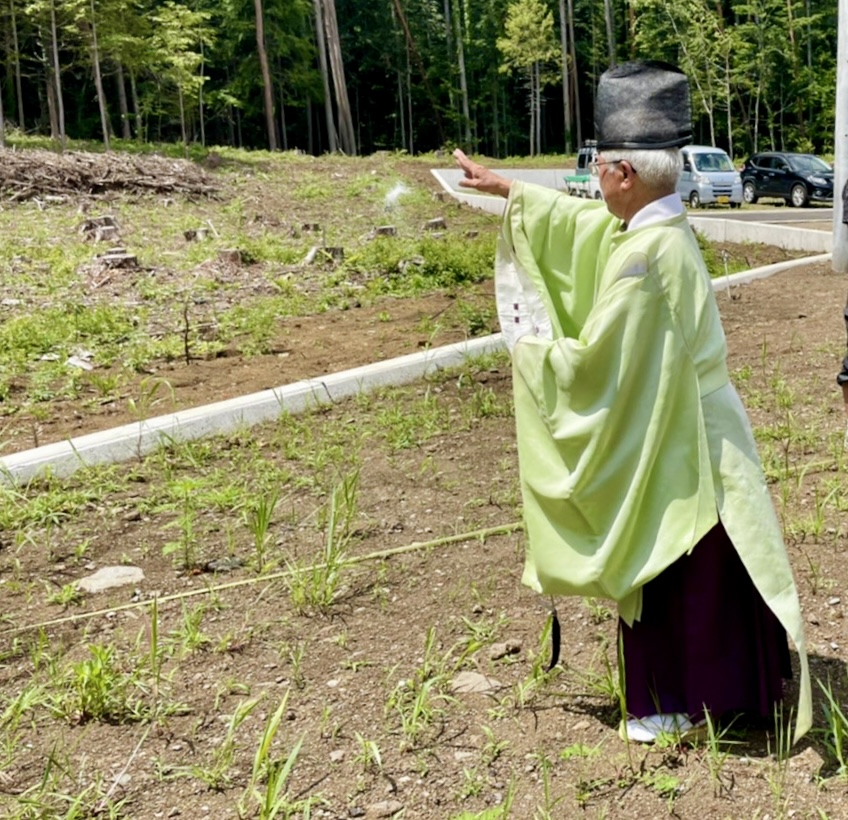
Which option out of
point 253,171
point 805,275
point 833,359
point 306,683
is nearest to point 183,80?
point 253,171

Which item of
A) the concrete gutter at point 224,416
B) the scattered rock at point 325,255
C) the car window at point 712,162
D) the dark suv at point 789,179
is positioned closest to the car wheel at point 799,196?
the dark suv at point 789,179

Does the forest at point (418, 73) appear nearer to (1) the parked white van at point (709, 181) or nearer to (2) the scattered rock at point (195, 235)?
(1) the parked white van at point (709, 181)

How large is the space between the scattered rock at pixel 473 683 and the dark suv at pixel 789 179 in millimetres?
21741

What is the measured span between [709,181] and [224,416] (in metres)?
19.6

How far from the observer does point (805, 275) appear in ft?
29.8

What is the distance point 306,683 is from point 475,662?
0.50 m

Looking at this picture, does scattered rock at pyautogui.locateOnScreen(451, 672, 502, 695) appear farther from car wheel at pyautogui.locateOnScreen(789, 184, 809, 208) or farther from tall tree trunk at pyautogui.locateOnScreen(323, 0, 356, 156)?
tall tree trunk at pyautogui.locateOnScreen(323, 0, 356, 156)

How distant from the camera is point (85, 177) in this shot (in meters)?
17.2

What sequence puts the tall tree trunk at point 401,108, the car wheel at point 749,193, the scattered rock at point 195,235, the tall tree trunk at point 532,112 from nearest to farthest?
the scattered rock at point 195,235 < the car wheel at point 749,193 < the tall tree trunk at point 532,112 < the tall tree trunk at point 401,108

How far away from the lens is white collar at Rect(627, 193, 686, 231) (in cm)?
246

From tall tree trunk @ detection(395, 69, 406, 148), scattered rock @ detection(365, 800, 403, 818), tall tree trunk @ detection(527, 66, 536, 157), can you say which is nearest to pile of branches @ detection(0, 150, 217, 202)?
scattered rock @ detection(365, 800, 403, 818)

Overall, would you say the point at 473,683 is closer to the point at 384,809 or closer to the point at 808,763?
the point at 384,809

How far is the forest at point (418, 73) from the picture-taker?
36.9 m

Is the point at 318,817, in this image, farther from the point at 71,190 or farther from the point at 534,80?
the point at 534,80
